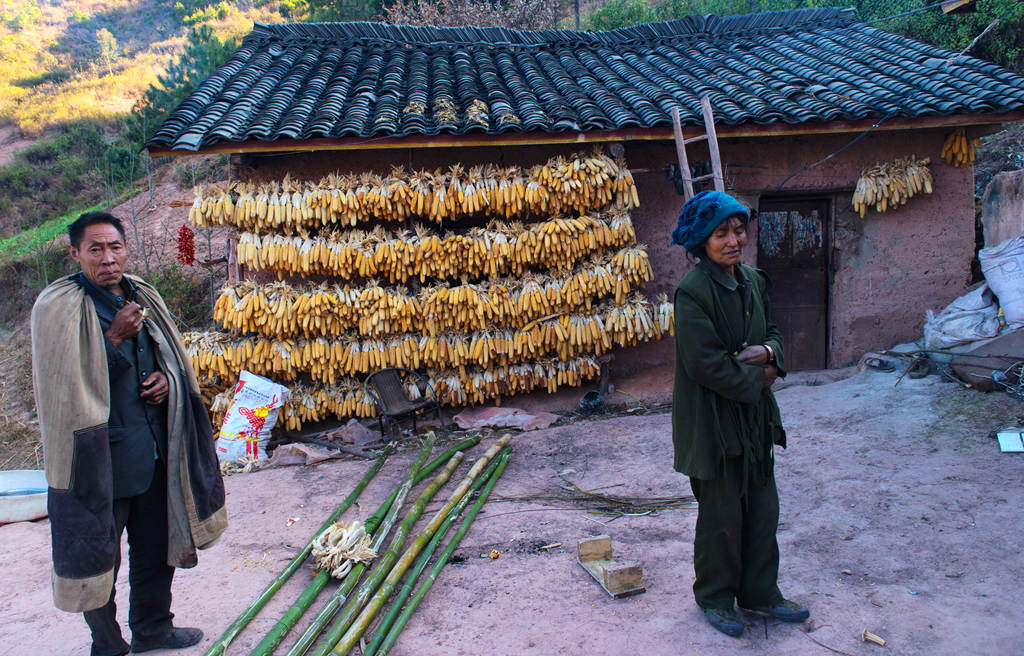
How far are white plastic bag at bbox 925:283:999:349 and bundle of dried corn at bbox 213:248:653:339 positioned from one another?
292cm

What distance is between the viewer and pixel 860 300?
7445mm

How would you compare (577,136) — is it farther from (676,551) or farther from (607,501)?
(676,551)

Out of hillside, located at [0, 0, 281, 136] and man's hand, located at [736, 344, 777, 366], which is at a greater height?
hillside, located at [0, 0, 281, 136]

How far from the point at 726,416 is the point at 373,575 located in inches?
81.8

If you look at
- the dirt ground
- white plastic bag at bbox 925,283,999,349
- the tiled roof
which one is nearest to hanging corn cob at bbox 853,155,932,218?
the tiled roof

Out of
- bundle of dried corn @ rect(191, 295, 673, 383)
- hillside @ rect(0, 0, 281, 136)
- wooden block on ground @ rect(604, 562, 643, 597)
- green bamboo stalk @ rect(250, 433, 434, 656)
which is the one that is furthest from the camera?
hillside @ rect(0, 0, 281, 136)

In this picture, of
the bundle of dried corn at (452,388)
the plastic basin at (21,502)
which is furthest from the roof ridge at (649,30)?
the plastic basin at (21,502)

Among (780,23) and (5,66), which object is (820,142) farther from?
(5,66)

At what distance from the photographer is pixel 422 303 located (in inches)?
264

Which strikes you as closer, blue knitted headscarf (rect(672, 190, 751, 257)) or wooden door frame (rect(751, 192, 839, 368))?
→ blue knitted headscarf (rect(672, 190, 751, 257))

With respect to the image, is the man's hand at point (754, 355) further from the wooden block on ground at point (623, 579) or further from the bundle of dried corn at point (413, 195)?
the bundle of dried corn at point (413, 195)

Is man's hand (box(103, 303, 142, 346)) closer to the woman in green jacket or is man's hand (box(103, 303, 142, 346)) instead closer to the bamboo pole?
the bamboo pole

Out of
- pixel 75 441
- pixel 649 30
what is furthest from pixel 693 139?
pixel 75 441

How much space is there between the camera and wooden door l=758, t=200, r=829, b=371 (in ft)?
24.9
